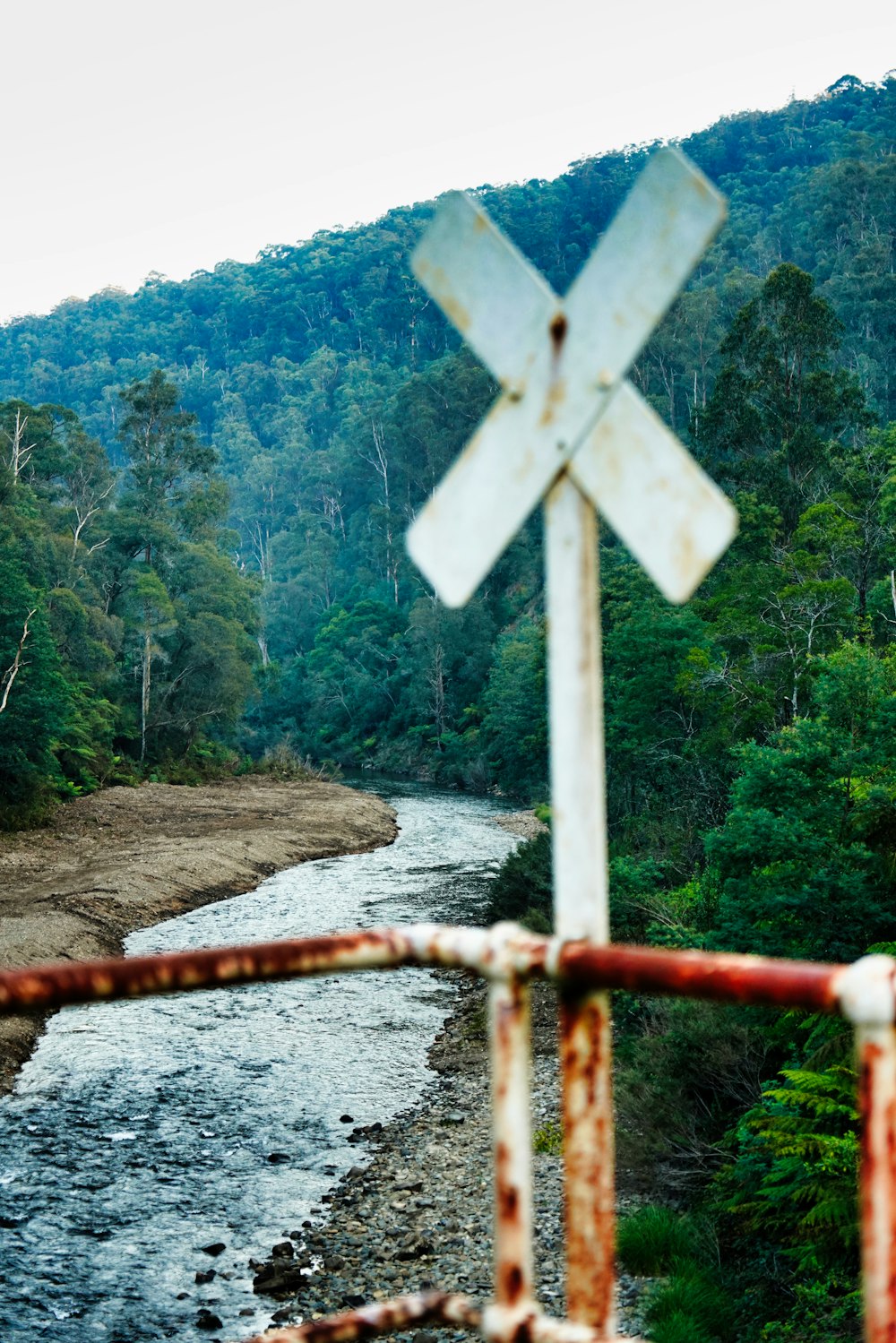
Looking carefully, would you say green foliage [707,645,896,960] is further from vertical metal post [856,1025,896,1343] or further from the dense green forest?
vertical metal post [856,1025,896,1343]

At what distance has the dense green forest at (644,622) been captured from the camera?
33.0ft

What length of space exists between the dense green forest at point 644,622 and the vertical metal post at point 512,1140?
584 cm

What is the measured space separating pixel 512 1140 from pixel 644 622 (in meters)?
26.8

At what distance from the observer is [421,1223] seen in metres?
10.1

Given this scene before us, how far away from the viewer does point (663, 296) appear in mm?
1577

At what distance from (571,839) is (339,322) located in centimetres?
10524

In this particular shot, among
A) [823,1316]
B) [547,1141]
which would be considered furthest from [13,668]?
[823,1316]

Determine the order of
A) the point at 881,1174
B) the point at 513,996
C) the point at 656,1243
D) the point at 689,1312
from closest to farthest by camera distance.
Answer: the point at 881,1174, the point at 513,996, the point at 689,1312, the point at 656,1243

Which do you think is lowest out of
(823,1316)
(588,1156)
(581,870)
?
(823,1316)

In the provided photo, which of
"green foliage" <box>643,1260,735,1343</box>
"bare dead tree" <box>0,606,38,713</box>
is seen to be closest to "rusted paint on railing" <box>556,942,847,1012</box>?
"green foliage" <box>643,1260,735,1343</box>

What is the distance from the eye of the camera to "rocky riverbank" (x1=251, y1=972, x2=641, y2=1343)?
8.80m

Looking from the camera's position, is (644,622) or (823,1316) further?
(644,622)

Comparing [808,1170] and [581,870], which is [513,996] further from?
[808,1170]

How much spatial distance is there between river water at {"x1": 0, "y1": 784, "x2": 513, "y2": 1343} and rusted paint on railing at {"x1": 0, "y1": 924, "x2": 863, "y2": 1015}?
26.0 feet
